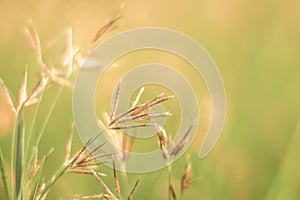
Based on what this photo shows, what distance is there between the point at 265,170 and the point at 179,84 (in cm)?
28

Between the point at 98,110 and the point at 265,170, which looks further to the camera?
the point at 98,110

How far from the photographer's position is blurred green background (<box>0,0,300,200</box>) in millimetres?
1082

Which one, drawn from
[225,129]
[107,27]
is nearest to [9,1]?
[225,129]

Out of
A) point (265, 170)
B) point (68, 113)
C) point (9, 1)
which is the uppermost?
point (9, 1)

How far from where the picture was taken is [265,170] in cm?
117

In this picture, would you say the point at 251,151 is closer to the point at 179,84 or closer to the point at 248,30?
the point at 179,84

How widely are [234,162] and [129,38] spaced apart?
22.7 inches

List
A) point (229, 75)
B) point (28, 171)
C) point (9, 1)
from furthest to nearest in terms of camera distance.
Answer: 1. point (9, 1)
2. point (229, 75)
3. point (28, 171)

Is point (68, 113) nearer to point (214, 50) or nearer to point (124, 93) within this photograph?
point (124, 93)

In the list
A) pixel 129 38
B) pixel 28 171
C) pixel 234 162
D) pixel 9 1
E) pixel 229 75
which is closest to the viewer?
pixel 28 171

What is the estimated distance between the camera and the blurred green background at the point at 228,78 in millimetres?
1082

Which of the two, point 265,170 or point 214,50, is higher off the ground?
point 214,50

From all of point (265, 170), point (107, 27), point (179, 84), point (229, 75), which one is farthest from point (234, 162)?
point (107, 27)

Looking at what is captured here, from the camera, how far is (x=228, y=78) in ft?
4.65
